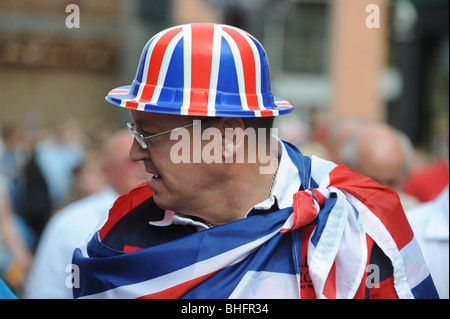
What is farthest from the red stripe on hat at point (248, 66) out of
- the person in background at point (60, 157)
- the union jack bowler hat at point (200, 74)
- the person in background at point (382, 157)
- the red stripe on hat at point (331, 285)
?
the person in background at point (60, 157)

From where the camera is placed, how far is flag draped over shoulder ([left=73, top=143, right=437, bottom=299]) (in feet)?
7.25

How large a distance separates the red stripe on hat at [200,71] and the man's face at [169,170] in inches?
3.5

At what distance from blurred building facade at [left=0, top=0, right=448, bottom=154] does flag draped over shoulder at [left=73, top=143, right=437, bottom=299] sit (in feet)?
53.6

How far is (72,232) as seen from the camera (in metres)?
4.38

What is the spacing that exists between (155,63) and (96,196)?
112 inches

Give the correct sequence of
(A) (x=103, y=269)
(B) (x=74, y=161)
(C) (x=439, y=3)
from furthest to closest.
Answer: (C) (x=439, y=3) < (B) (x=74, y=161) < (A) (x=103, y=269)

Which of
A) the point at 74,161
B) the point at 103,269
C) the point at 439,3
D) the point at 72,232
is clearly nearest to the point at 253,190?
Answer: the point at 103,269

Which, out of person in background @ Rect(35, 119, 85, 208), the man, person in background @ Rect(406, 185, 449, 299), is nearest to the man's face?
the man

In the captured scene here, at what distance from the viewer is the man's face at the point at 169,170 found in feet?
7.55

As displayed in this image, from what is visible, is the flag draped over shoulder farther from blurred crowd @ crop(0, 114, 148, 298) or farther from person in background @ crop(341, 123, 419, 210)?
person in background @ crop(341, 123, 419, 210)

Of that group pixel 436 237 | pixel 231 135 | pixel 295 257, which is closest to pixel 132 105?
pixel 231 135

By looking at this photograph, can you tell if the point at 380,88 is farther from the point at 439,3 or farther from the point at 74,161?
the point at 74,161

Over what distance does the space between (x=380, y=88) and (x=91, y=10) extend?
8.80 m
